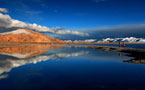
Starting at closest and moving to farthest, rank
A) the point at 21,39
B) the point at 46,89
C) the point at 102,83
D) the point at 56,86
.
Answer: the point at 46,89 < the point at 56,86 < the point at 102,83 < the point at 21,39

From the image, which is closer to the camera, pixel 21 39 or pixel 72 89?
pixel 72 89

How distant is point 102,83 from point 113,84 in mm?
875

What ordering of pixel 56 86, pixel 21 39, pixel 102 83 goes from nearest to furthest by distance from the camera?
pixel 56 86 < pixel 102 83 < pixel 21 39

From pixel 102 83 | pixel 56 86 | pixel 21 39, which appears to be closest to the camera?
pixel 56 86

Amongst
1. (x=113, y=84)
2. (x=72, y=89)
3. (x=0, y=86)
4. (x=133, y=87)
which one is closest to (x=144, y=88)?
(x=133, y=87)

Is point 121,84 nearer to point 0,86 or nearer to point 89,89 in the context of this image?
point 89,89

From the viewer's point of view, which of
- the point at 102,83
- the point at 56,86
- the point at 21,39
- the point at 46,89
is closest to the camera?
the point at 46,89

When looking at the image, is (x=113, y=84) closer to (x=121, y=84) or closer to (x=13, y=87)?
(x=121, y=84)

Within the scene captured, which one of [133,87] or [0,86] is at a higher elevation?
[0,86]

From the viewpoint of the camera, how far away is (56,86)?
9.03 m

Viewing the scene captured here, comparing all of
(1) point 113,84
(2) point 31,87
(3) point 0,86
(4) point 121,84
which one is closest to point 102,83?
(1) point 113,84

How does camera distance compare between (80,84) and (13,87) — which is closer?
(13,87)

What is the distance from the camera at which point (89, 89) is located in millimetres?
8594

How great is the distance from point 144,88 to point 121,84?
1609 millimetres
